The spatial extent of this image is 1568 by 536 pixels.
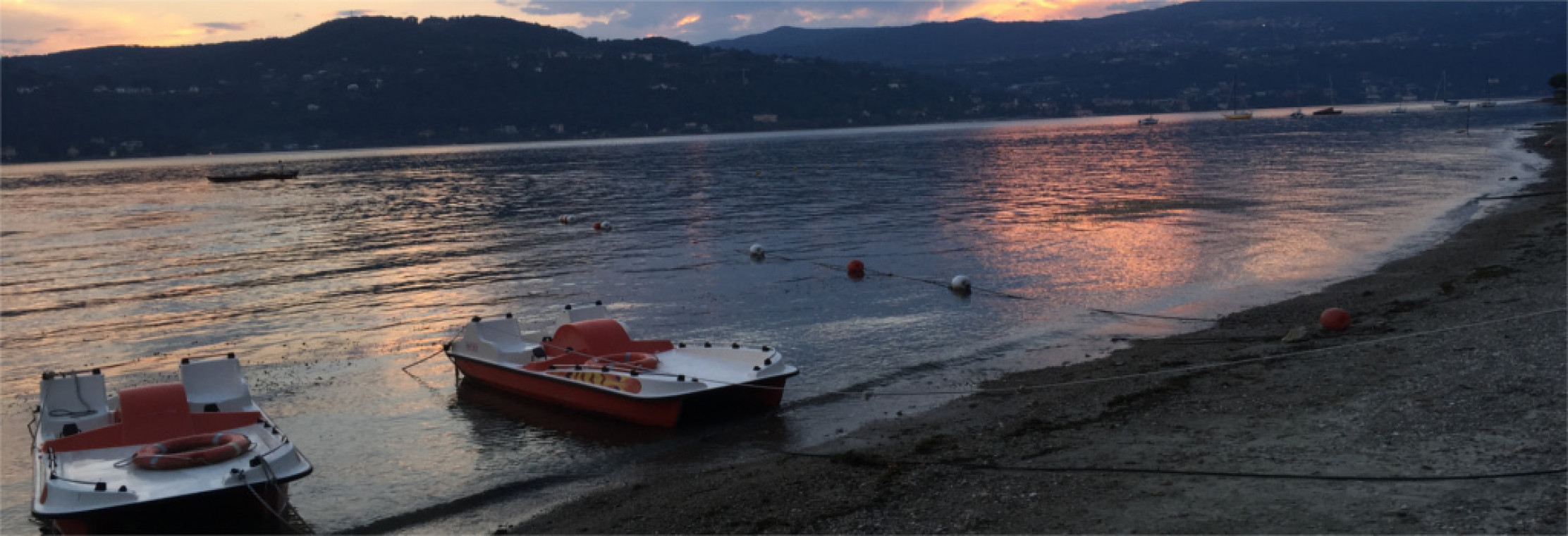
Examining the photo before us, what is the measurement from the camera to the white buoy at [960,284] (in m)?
26.5

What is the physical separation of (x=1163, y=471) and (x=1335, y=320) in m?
9.48

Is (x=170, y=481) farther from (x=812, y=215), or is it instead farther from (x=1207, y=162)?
(x=1207, y=162)

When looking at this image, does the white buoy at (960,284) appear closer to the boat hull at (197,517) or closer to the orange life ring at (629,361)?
the orange life ring at (629,361)

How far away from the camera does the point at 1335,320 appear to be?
60.3 ft

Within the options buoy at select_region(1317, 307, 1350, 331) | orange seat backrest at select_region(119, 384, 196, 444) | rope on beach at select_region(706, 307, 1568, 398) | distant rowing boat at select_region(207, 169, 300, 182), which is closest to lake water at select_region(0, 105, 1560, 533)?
rope on beach at select_region(706, 307, 1568, 398)

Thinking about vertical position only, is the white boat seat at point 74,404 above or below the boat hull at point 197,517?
above

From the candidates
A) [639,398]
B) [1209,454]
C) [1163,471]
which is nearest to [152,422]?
[639,398]

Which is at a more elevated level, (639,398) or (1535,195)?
(639,398)

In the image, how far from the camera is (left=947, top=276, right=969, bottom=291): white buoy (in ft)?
86.9

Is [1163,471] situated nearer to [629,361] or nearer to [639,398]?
[639,398]

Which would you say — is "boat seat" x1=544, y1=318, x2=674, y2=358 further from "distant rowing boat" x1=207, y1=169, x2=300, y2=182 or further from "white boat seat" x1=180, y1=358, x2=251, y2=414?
"distant rowing boat" x1=207, y1=169, x2=300, y2=182

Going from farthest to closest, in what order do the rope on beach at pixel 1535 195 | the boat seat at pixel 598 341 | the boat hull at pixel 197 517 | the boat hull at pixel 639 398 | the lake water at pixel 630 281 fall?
the rope on beach at pixel 1535 195 < the boat seat at pixel 598 341 < the lake water at pixel 630 281 < the boat hull at pixel 639 398 < the boat hull at pixel 197 517

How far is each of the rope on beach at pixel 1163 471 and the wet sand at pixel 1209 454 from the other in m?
0.03

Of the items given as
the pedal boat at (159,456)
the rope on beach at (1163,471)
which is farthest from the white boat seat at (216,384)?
the rope on beach at (1163,471)
